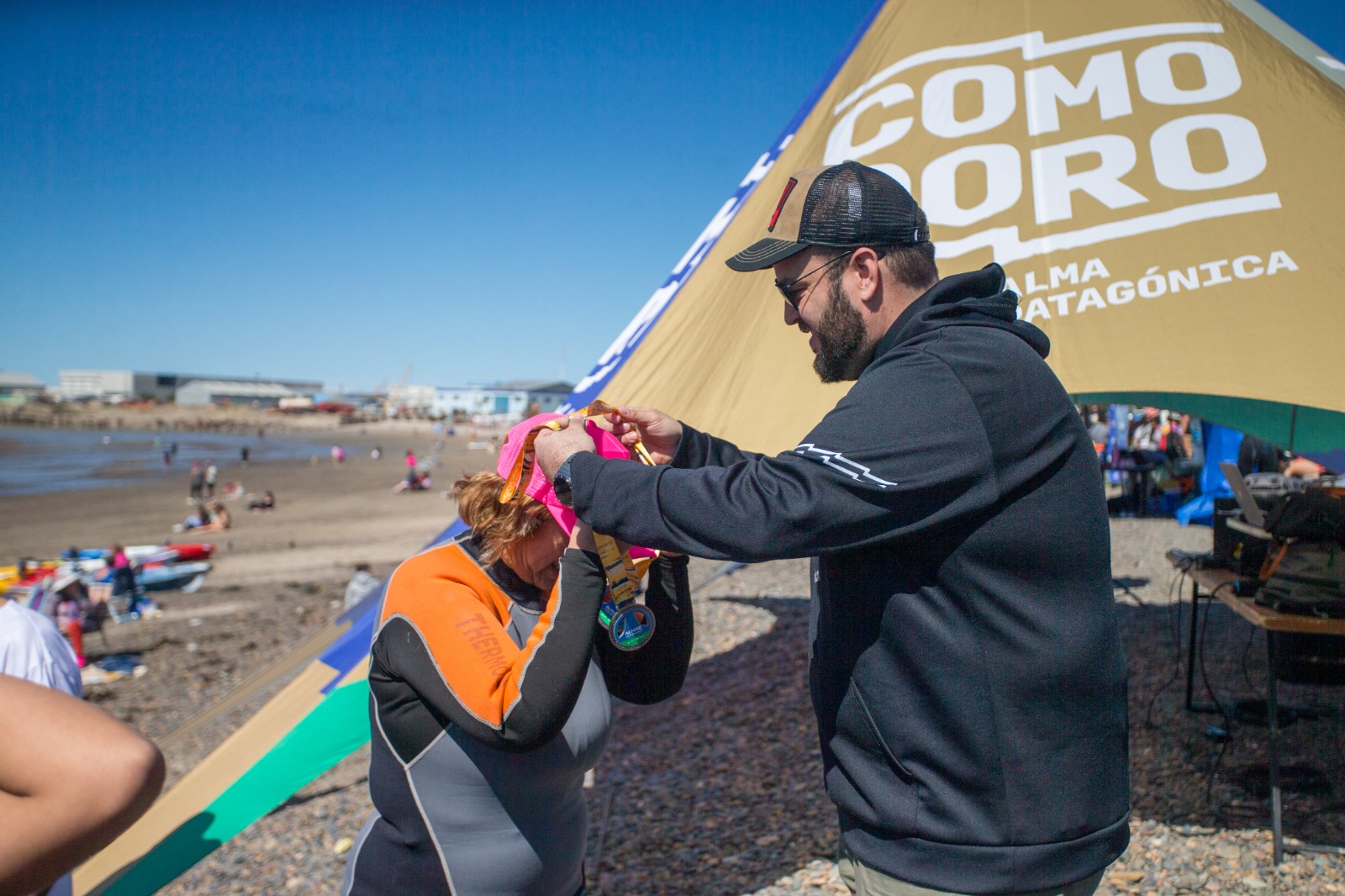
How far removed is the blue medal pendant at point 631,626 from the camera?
1986mm

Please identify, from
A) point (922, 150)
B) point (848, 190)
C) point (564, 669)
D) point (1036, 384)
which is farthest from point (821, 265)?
point (922, 150)

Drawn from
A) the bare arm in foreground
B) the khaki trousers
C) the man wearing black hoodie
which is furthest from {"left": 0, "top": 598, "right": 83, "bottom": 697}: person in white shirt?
the khaki trousers

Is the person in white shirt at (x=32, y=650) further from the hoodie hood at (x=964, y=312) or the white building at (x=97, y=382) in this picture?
the white building at (x=97, y=382)

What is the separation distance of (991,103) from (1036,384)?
9.91ft

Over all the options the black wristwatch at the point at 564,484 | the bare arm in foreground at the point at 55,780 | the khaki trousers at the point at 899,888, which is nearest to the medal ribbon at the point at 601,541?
the black wristwatch at the point at 564,484

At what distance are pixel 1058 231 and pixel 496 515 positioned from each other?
9.55 ft

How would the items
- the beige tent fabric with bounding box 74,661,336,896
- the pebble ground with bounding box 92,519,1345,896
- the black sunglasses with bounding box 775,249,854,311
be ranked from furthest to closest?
the pebble ground with bounding box 92,519,1345,896 < the beige tent fabric with bounding box 74,661,336,896 < the black sunglasses with bounding box 775,249,854,311

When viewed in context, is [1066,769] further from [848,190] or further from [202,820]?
[202,820]

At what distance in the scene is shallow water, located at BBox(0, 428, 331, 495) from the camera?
35.7 metres


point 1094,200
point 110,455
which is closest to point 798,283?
point 1094,200

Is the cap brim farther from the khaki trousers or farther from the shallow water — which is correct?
the shallow water

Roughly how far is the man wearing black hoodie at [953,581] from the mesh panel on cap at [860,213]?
22cm

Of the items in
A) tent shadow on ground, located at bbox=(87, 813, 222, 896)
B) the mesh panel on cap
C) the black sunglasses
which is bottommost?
tent shadow on ground, located at bbox=(87, 813, 222, 896)

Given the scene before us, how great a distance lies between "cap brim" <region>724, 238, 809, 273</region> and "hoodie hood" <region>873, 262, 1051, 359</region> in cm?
28
